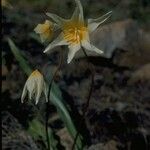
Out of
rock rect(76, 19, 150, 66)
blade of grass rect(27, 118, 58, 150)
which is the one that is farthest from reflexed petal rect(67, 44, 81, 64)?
rock rect(76, 19, 150, 66)

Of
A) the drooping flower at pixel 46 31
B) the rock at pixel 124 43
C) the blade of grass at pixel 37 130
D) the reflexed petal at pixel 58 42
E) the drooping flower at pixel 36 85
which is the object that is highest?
the drooping flower at pixel 46 31

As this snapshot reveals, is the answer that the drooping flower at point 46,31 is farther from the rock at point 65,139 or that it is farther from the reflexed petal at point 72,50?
the rock at point 65,139

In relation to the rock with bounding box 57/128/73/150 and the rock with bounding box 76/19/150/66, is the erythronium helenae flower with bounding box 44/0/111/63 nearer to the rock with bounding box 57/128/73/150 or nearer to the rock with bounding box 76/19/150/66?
the rock with bounding box 57/128/73/150

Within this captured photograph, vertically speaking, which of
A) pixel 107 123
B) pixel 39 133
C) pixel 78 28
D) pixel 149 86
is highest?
pixel 78 28

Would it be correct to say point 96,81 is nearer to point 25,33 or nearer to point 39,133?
Result: point 25,33

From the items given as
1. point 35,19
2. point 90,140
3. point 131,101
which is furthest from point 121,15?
point 90,140

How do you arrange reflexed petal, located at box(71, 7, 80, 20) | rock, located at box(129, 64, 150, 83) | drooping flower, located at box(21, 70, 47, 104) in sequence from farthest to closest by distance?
rock, located at box(129, 64, 150, 83) < reflexed petal, located at box(71, 7, 80, 20) < drooping flower, located at box(21, 70, 47, 104)

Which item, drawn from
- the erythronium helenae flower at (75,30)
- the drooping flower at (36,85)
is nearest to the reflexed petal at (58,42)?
the erythronium helenae flower at (75,30)
